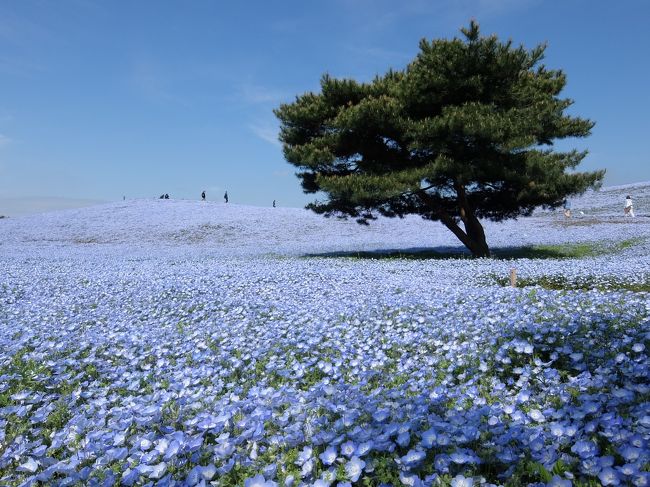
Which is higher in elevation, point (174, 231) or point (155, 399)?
point (174, 231)

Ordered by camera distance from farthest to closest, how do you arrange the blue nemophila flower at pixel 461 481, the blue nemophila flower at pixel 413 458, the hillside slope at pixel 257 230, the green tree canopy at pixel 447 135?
the hillside slope at pixel 257 230 < the green tree canopy at pixel 447 135 < the blue nemophila flower at pixel 413 458 < the blue nemophila flower at pixel 461 481

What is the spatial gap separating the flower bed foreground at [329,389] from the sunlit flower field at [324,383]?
0.02 meters

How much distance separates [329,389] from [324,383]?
34 cm

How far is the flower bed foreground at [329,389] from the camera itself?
292 cm

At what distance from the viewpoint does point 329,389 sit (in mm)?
3938

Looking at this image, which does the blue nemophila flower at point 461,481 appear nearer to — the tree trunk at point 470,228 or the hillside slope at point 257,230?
the tree trunk at point 470,228

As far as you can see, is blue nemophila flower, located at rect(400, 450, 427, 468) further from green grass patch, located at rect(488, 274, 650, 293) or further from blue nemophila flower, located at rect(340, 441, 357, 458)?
green grass patch, located at rect(488, 274, 650, 293)

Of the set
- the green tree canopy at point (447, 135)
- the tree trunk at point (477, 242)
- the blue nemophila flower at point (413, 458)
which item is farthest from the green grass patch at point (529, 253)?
the blue nemophila flower at point (413, 458)

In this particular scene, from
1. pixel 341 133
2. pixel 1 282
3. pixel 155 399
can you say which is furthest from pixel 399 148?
pixel 155 399

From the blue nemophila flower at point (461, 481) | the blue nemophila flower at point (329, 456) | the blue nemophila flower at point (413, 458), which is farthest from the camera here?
the blue nemophila flower at point (329, 456)

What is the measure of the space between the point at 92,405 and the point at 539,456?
3662mm

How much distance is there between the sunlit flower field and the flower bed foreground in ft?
0.06

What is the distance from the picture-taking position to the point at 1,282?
11547 mm

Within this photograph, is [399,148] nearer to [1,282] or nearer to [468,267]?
[468,267]
